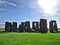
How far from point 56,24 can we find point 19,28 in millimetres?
7157

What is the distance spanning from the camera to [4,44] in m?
19.0

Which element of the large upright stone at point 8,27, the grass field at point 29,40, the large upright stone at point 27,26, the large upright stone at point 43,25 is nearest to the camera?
the grass field at point 29,40

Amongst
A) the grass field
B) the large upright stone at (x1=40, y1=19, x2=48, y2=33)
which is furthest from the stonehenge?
the grass field

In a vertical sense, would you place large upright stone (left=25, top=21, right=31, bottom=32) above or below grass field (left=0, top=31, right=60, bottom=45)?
above

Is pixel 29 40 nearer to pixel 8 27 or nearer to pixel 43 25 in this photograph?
pixel 43 25

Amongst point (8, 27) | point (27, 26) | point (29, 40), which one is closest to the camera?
point (29, 40)

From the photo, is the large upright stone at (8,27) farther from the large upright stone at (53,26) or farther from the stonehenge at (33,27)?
the large upright stone at (53,26)

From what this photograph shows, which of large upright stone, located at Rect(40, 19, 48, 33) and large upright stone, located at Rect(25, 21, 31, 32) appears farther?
large upright stone, located at Rect(25, 21, 31, 32)

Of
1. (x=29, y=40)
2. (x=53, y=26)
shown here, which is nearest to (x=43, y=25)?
(x=53, y=26)

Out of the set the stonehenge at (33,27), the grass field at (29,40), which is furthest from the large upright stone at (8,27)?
the grass field at (29,40)

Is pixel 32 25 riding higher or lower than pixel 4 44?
higher

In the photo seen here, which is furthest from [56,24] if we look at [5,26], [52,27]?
[5,26]

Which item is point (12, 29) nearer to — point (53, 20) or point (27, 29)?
point (27, 29)

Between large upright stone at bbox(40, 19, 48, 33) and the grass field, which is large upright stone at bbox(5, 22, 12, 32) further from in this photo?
the grass field
